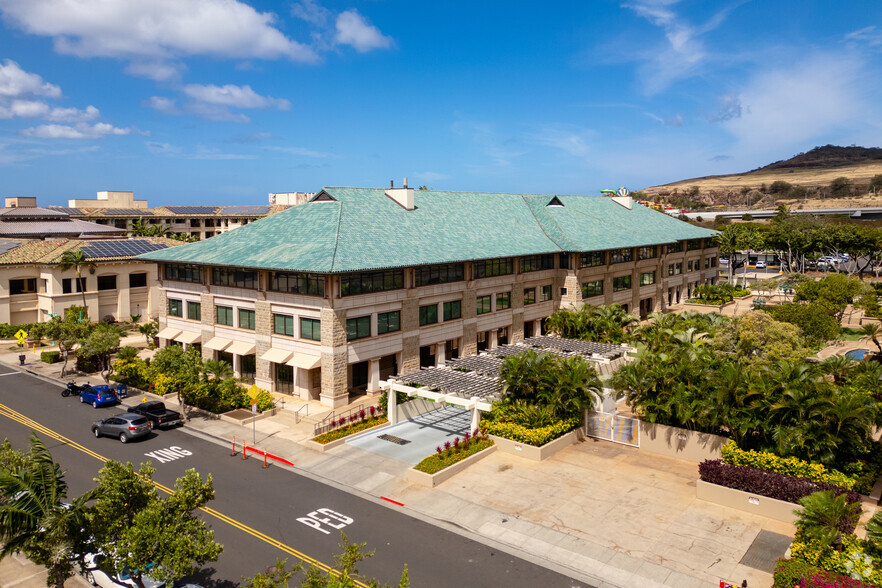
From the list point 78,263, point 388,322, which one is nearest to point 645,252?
point 388,322

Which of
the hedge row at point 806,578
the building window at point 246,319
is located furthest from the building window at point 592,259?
the hedge row at point 806,578

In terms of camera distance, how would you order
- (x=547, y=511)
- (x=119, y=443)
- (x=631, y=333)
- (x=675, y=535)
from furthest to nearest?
(x=631, y=333) < (x=119, y=443) < (x=547, y=511) < (x=675, y=535)

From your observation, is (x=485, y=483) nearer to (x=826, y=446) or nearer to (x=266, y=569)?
(x=266, y=569)

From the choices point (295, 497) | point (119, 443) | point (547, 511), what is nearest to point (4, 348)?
point (119, 443)

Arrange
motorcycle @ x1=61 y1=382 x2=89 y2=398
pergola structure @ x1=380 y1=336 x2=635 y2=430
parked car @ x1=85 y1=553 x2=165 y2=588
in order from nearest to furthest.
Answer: parked car @ x1=85 y1=553 x2=165 y2=588, pergola structure @ x1=380 y1=336 x2=635 y2=430, motorcycle @ x1=61 y1=382 x2=89 y2=398

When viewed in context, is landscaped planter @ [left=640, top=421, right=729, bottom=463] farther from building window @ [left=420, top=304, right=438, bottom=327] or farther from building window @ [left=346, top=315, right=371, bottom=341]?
building window @ [left=420, top=304, right=438, bottom=327]

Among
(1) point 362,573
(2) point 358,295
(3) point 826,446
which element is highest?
(2) point 358,295

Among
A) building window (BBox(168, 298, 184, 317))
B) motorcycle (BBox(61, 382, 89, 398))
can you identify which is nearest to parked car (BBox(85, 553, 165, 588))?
motorcycle (BBox(61, 382, 89, 398))
